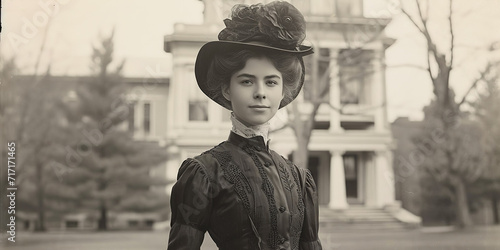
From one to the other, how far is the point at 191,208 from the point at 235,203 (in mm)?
84

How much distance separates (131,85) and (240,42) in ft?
14.4

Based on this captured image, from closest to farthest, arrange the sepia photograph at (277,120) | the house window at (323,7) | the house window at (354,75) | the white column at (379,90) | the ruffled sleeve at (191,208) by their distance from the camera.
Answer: the ruffled sleeve at (191,208) < the sepia photograph at (277,120) < the house window at (323,7) < the white column at (379,90) < the house window at (354,75)

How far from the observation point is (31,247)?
491 centimetres

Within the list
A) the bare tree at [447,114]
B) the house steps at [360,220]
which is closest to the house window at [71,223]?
the house steps at [360,220]

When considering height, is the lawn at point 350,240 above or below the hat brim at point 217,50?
below

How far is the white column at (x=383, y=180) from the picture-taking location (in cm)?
513

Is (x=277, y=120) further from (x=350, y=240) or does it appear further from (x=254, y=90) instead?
(x=254, y=90)

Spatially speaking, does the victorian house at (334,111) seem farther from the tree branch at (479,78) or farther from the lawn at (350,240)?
the tree branch at (479,78)

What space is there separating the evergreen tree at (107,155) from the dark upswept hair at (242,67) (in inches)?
161

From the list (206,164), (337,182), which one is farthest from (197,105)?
(206,164)

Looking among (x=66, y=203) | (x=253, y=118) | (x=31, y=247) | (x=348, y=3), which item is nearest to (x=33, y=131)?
(x=66, y=203)

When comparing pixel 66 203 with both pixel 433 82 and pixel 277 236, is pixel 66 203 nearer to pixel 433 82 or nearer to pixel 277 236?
pixel 433 82

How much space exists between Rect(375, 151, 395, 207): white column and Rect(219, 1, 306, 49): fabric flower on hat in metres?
4.39

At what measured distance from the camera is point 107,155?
5.41 meters
